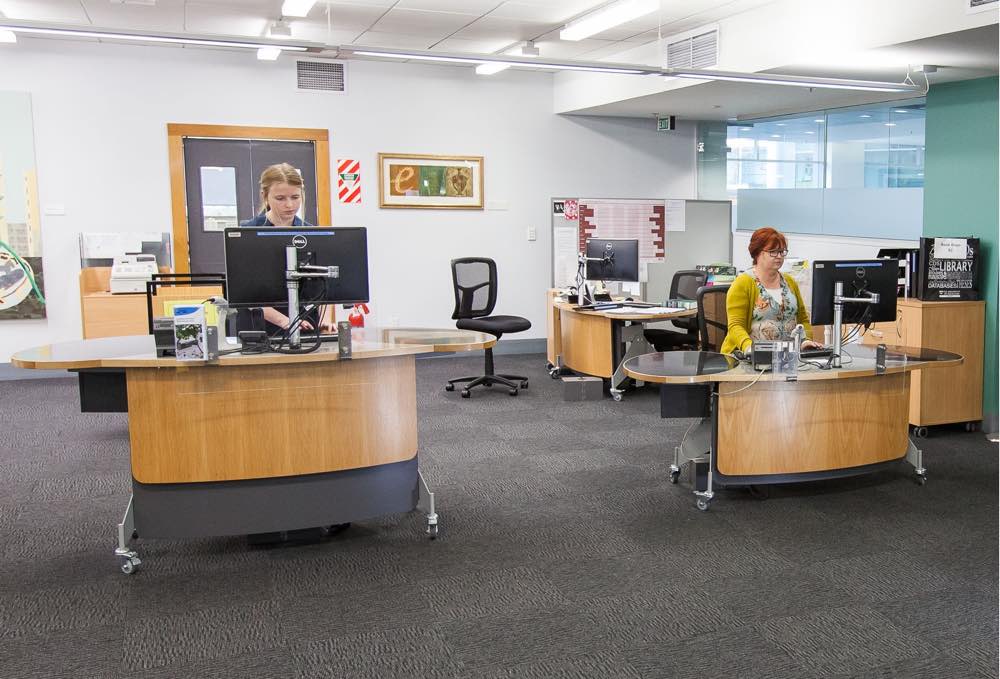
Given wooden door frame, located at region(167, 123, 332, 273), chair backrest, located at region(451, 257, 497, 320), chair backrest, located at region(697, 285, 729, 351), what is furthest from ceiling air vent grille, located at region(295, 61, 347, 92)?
chair backrest, located at region(697, 285, 729, 351)

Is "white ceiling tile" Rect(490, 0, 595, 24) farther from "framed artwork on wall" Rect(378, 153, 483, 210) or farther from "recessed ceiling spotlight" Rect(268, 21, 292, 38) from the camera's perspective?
"framed artwork on wall" Rect(378, 153, 483, 210)

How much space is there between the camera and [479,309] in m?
7.39

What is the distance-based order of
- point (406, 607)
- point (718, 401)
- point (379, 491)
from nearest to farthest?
1. point (406, 607)
2. point (379, 491)
3. point (718, 401)

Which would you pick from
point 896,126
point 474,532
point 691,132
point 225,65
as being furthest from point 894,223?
point 225,65

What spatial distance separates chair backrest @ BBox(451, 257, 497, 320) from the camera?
7246 mm

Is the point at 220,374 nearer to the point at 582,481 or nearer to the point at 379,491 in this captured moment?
the point at 379,491

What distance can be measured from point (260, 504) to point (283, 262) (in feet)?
3.25

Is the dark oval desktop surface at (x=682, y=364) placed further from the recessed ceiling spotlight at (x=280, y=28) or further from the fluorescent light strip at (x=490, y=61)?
the recessed ceiling spotlight at (x=280, y=28)

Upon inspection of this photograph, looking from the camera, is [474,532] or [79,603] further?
[474,532]

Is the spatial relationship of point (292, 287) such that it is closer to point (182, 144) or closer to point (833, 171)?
point (182, 144)

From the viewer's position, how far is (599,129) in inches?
373

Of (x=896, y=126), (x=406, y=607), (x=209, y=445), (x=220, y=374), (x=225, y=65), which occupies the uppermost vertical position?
(x=225, y=65)

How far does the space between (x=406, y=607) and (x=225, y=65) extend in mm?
6233

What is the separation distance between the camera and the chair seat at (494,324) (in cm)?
705
